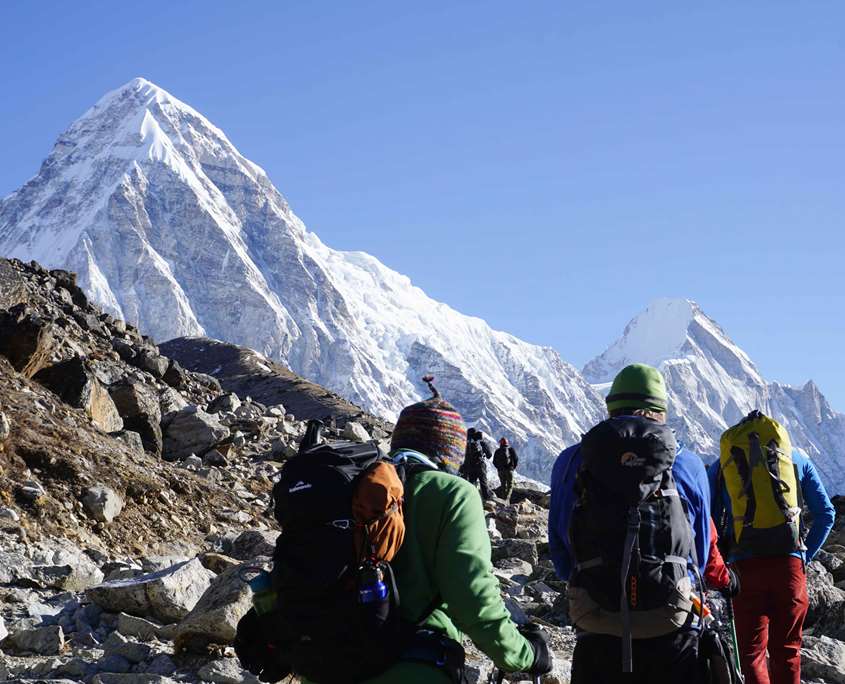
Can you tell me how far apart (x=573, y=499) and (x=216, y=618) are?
3.10 meters

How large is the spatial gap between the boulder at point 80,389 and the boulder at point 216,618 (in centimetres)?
1002

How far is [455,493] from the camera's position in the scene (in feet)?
11.9

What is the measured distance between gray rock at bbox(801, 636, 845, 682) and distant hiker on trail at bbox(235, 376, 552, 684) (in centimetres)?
516

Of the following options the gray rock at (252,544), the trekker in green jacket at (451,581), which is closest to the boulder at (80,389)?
the gray rock at (252,544)

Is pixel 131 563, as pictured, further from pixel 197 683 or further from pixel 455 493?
pixel 455 493

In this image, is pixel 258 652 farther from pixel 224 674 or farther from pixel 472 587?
pixel 224 674

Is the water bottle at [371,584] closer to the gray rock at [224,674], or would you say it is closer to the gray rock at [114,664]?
the gray rock at [224,674]

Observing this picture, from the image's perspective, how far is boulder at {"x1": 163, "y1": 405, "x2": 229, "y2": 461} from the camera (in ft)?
61.8

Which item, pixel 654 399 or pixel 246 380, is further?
pixel 246 380

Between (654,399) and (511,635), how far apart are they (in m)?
1.54

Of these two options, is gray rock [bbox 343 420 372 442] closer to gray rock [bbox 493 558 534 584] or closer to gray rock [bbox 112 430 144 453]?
gray rock [bbox 112 430 144 453]

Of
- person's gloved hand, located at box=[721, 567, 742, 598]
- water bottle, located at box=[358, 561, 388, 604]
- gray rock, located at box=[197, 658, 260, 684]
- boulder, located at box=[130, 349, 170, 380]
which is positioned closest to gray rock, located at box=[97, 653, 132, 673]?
gray rock, located at box=[197, 658, 260, 684]

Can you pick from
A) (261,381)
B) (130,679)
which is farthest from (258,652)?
(261,381)

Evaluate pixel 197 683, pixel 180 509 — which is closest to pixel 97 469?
pixel 180 509
